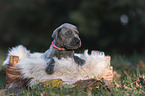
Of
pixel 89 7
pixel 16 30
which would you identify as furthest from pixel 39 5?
pixel 89 7

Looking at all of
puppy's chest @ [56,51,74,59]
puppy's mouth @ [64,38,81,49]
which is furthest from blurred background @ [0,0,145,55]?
puppy's mouth @ [64,38,81,49]

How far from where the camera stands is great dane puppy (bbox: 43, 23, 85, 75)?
7.67 ft

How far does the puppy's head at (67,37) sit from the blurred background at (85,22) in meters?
3.97

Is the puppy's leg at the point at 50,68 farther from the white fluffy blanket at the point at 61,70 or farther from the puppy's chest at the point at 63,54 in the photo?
the puppy's chest at the point at 63,54

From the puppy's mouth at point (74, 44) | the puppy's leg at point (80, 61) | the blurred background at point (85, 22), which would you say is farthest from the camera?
the blurred background at point (85, 22)

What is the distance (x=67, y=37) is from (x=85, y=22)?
14.3 ft

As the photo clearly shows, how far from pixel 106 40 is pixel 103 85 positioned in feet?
16.9

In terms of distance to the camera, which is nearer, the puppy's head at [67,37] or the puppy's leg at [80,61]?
the puppy's head at [67,37]

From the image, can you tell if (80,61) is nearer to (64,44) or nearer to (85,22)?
(64,44)

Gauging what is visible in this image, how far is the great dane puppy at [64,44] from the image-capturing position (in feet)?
7.67

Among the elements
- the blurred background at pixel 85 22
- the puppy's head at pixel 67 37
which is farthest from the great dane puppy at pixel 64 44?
the blurred background at pixel 85 22

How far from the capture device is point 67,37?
2.43 meters

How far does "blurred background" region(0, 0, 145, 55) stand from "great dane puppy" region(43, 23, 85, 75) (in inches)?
155

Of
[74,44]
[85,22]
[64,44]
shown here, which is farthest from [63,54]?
[85,22]
